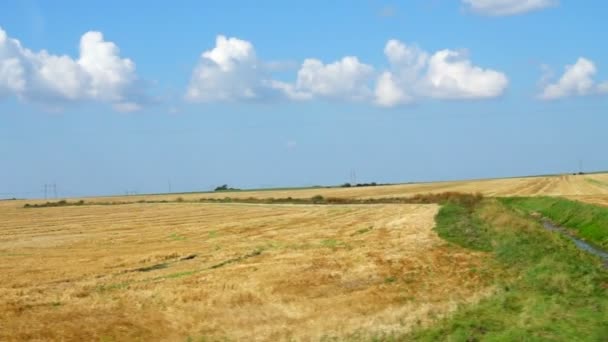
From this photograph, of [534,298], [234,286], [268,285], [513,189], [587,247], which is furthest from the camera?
[513,189]

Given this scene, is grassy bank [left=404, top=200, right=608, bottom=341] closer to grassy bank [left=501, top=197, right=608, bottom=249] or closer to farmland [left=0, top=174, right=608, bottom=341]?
farmland [left=0, top=174, right=608, bottom=341]

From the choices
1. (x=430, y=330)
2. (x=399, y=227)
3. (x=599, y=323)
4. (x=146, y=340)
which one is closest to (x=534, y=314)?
(x=599, y=323)

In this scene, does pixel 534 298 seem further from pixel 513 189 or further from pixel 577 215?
pixel 513 189

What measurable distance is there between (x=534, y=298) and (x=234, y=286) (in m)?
7.54

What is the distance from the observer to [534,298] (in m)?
17.3

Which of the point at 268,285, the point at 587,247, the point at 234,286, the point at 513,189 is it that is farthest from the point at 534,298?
the point at 513,189

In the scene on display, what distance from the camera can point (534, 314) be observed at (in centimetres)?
1551

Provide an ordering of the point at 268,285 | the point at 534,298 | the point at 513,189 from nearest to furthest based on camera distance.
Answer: the point at 534,298, the point at 268,285, the point at 513,189

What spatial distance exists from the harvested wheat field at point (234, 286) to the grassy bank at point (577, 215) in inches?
324

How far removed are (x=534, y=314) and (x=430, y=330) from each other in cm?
233

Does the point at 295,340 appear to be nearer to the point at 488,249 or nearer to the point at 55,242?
the point at 488,249

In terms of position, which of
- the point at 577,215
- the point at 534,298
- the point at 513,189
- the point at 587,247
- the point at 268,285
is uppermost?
the point at 513,189

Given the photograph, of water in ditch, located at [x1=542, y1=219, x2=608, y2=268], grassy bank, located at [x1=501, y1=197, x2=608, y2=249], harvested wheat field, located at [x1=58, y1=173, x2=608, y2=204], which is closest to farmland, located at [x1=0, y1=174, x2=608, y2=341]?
water in ditch, located at [x1=542, y1=219, x2=608, y2=268]

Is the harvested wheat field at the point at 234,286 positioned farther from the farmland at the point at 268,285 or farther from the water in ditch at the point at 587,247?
the water in ditch at the point at 587,247
